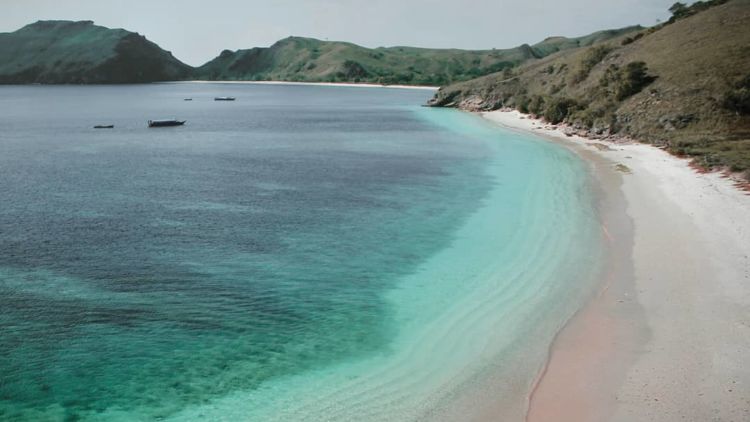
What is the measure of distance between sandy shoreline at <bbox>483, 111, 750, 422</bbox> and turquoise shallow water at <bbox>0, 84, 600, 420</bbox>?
1517 millimetres

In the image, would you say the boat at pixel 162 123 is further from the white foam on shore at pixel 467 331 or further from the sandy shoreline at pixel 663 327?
the sandy shoreline at pixel 663 327

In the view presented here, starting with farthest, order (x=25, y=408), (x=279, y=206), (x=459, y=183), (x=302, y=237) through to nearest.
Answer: (x=459, y=183) → (x=279, y=206) → (x=302, y=237) → (x=25, y=408)

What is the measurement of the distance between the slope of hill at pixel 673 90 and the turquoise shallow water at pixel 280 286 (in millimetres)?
18784

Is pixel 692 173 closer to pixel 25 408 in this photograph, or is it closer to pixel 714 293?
pixel 714 293

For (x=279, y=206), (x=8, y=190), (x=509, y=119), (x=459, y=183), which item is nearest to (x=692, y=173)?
(x=459, y=183)

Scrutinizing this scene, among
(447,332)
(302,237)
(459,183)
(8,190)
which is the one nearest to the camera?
(447,332)

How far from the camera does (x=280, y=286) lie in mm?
30156

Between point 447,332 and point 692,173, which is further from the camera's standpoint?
point 692,173

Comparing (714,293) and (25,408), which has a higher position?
(714,293)

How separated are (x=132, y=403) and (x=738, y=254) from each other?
29.7 meters

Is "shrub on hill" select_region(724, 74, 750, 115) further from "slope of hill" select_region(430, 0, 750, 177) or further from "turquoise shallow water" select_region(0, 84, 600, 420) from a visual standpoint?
"turquoise shallow water" select_region(0, 84, 600, 420)

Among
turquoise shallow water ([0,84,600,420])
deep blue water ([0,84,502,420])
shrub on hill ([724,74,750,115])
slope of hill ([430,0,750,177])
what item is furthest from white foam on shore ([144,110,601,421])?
shrub on hill ([724,74,750,115])

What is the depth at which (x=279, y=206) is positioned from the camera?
4756 cm

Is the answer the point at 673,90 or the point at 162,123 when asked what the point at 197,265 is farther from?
the point at 162,123
